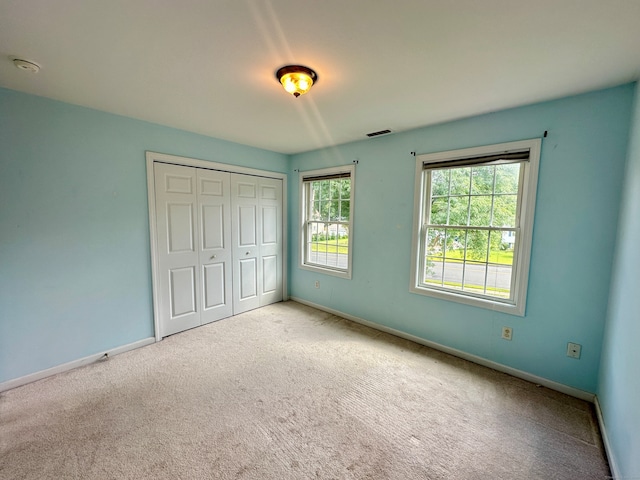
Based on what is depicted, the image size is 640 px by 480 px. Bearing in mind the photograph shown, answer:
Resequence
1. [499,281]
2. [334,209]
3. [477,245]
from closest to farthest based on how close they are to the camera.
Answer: [499,281] < [477,245] < [334,209]

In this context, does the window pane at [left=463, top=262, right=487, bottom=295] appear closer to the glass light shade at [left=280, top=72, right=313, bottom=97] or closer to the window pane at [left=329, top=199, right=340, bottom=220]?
the window pane at [left=329, top=199, right=340, bottom=220]

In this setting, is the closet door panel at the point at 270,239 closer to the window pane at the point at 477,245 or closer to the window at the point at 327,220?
the window at the point at 327,220

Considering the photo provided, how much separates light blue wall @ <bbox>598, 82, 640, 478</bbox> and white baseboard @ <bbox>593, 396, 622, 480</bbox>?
0.04 metres

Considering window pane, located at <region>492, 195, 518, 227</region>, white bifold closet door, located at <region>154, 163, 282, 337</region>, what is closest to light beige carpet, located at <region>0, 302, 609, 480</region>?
white bifold closet door, located at <region>154, 163, 282, 337</region>

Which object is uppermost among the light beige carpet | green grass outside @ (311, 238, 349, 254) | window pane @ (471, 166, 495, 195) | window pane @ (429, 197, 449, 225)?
window pane @ (471, 166, 495, 195)

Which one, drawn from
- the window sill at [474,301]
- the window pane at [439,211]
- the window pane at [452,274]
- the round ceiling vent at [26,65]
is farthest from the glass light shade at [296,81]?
the window sill at [474,301]

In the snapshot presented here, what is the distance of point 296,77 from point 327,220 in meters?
2.33

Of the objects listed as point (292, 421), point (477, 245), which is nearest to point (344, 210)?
point (477, 245)

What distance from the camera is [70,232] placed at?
2350 mm

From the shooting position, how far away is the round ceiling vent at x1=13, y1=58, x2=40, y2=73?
163cm

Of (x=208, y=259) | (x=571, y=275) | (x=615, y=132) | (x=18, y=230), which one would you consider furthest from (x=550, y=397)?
(x=18, y=230)

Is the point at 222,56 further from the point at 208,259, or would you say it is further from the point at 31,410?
the point at 31,410

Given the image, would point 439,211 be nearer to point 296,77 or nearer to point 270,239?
point 296,77

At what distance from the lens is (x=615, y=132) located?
1887 mm
